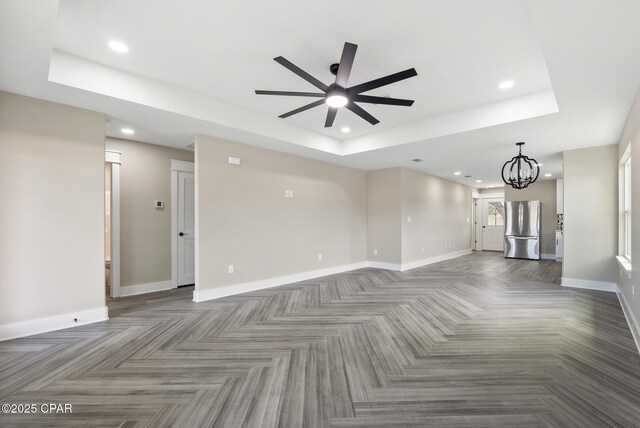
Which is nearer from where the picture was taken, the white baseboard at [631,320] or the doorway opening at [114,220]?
the white baseboard at [631,320]

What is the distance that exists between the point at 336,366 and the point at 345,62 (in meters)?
2.53

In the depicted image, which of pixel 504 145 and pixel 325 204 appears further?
pixel 325 204

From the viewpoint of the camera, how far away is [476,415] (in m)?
1.81

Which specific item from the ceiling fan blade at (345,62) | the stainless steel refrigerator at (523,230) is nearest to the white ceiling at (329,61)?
the ceiling fan blade at (345,62)

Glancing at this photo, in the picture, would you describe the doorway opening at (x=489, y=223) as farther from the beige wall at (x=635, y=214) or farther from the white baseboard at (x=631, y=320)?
the beige wall at (x=635, y=214)

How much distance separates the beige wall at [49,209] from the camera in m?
2.97

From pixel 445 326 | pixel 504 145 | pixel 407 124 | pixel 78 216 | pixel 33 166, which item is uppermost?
pixel 407 124

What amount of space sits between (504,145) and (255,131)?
4253mm

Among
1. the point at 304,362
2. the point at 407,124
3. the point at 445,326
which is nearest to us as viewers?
the point at 304,362

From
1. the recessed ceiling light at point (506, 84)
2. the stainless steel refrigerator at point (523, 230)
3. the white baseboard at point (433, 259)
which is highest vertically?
the recessed ceiling light at point (506, 84)

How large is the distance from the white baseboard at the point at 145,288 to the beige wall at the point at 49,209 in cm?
134

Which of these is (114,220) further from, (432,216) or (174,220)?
(432,216)

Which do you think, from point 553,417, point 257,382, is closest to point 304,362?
point 257,382

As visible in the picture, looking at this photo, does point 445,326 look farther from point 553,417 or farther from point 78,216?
point 78,216
